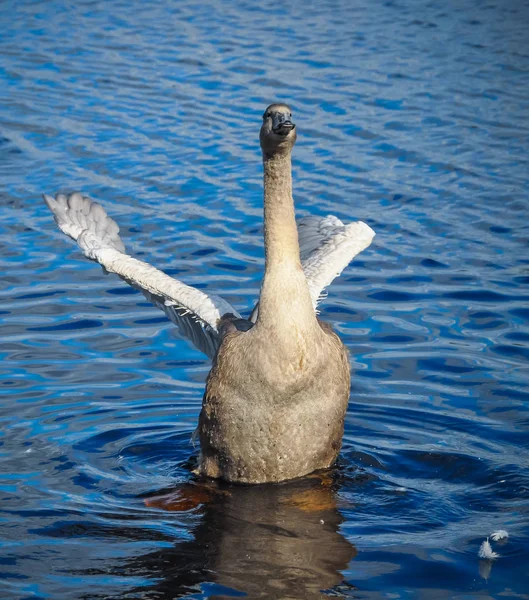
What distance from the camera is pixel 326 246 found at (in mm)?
10180

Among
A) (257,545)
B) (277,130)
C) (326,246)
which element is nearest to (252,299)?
(326,246)

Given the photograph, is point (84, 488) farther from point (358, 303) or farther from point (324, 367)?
point (358, 303)

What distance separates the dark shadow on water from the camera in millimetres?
6590

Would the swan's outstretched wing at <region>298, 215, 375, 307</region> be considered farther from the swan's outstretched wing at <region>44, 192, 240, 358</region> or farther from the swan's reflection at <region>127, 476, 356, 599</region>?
the swan's reflection at <region>127, 476, 356, 599</region>

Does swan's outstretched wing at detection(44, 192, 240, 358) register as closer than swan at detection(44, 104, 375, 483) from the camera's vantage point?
No

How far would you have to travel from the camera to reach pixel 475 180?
51.3 ft

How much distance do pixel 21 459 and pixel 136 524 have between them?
4.65 feet

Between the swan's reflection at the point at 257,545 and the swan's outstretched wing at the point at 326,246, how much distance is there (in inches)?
76.4

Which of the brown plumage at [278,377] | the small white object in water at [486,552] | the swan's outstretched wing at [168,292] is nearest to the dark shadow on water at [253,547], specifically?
the brown plumage at [278,377]

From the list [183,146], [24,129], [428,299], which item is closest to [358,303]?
[428,299]

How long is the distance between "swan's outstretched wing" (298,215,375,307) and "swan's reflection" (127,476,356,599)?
6.36ft

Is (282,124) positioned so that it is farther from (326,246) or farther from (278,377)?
(326,246)

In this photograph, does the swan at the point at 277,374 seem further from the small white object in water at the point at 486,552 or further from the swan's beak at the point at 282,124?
the small white object in water at the point at 486,552

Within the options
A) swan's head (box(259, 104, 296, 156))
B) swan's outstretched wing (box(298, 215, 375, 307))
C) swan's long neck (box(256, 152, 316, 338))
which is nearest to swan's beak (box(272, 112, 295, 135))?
swan's head (box(259, 104, 296, 156))
